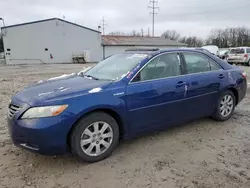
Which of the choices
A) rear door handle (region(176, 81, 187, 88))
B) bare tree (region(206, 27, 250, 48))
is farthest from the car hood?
bare tree (region(206, 27, 250, 48))

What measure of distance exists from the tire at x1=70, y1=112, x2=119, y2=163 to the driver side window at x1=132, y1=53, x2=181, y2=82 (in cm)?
77

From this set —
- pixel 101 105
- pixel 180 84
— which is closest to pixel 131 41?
pixel 180 84

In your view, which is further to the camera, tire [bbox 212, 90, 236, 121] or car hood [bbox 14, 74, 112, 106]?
tire [bbox 212, 90, 236, 121]

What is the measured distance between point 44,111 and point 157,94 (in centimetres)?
165

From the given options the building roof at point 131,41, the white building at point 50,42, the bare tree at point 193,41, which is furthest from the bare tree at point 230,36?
the white building at point 50,42

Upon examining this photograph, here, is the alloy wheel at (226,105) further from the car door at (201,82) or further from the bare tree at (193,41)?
the bare tree at (193,41)

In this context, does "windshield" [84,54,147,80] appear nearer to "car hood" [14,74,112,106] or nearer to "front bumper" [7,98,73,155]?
"car hood" [14,74,112,106]

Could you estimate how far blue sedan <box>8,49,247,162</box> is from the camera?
278cm

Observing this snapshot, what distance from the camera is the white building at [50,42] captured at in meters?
28.4

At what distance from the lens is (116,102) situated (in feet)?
10.2

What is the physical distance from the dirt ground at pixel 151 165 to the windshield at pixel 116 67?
1.15 meters

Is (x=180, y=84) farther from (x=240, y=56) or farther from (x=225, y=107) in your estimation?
(x=240, y=56)

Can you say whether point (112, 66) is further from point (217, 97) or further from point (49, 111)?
point (217, 97)

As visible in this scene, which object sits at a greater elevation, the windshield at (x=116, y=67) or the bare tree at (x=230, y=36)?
the bare tree at (x=230, y=36)
